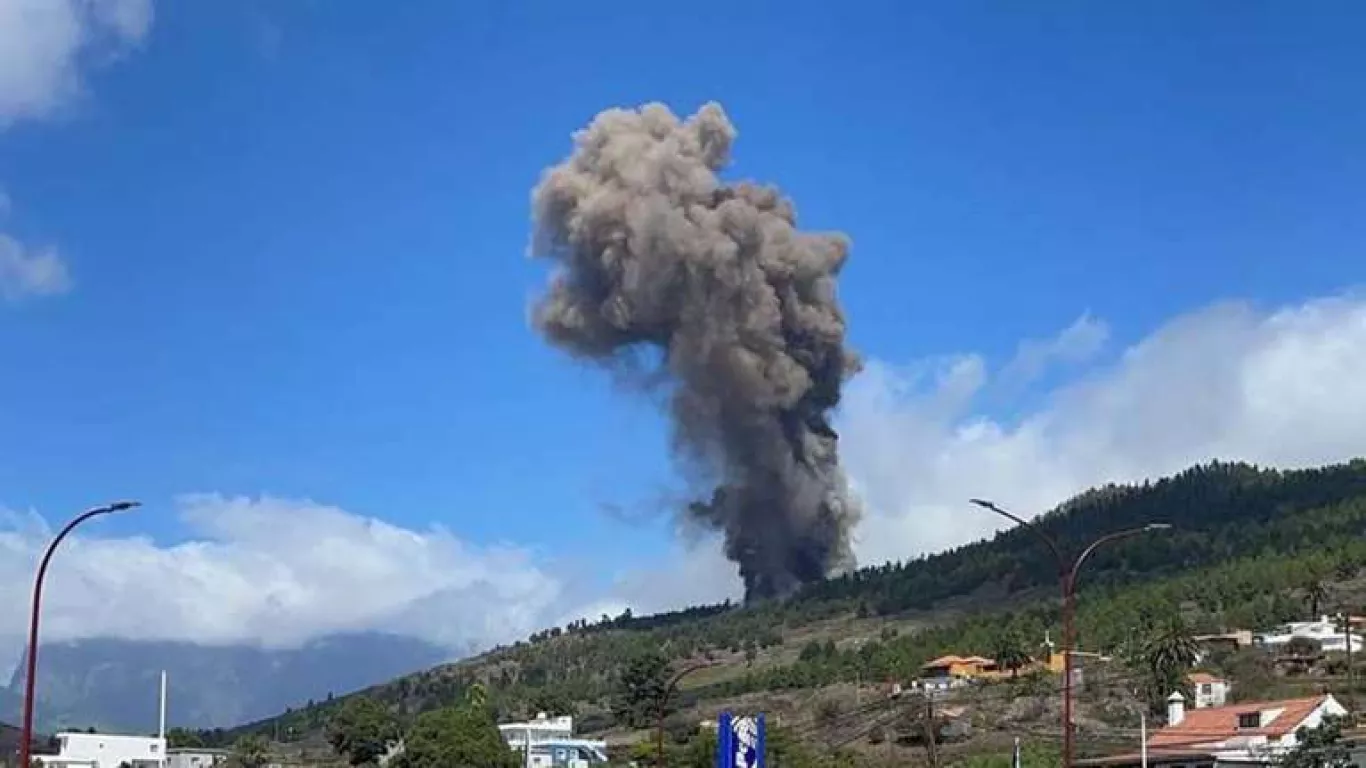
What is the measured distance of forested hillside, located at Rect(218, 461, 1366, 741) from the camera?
140 meters

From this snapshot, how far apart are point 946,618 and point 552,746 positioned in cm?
6915

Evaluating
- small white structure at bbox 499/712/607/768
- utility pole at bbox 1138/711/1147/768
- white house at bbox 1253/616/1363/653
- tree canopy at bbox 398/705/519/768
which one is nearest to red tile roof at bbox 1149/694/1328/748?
utility pole at bbox 1138/711/1147/768

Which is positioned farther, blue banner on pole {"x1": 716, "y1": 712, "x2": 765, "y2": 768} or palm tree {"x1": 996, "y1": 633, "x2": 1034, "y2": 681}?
palm tree {"x1": 996, "y1": 633, "x2": 1034, "y2": 681}

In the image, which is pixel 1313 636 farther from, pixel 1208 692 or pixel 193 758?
pixel 193 758

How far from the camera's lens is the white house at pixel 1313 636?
126m

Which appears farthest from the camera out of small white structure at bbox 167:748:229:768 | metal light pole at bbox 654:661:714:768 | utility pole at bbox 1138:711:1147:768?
small white structure at bbox 167:748:229:768

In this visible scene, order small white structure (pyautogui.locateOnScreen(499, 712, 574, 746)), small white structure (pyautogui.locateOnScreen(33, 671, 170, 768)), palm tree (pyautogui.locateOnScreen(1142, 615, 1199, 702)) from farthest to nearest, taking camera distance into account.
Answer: small white structure (pyautogui.locateOnScreen(499, 712, 574, 746))
small white structure (pyautogui.locateOnScreen(33, 671, 170, 768))
palm tree (pyautogui.locateOnScreen(1142, 615, 1199, 702))

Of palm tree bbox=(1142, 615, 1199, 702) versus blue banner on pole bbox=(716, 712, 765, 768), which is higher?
palm tree bbox=(1142, 615, 1199, 702)

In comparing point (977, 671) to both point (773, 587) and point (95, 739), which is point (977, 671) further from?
point (95, 739)

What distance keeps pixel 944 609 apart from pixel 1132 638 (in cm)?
6276

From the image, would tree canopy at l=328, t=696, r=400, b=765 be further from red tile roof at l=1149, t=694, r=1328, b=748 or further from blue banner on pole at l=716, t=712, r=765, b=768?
blue banner on pole at l=716, t=712, r=765, b=768

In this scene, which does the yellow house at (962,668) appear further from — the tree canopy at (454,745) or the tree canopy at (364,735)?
the tree canopy at (454,745)

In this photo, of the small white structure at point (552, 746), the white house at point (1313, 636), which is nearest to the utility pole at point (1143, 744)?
the small white structure at point (552, 746)

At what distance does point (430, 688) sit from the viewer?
193125 mm
